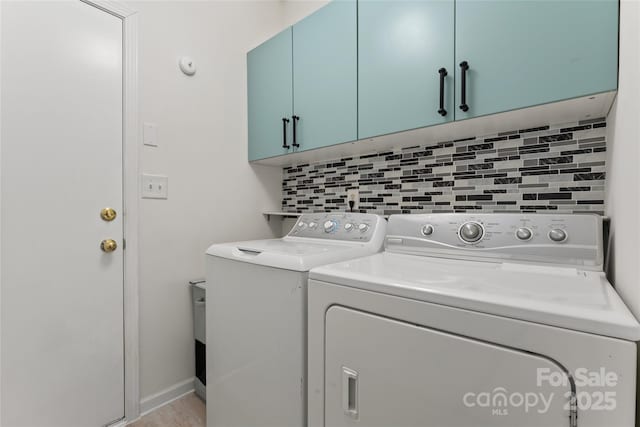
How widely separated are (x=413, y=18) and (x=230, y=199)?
1397 millimetres

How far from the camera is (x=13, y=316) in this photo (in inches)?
49.2

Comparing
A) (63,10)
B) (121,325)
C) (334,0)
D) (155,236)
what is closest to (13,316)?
(121,325)

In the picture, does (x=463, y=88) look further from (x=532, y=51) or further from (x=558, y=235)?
(x=558, y=235)

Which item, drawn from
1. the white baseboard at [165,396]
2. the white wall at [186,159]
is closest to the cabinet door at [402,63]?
the white wall at [186,159]

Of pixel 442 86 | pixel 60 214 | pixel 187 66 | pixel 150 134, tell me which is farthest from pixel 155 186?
pixel 442 86

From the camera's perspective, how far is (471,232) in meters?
1.15

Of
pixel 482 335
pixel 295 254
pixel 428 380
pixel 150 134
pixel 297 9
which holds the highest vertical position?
pixel 297 9

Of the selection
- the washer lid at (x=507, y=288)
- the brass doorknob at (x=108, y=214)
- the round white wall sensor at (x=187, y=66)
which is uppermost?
the round white wall sensor at (x=187, y=66)

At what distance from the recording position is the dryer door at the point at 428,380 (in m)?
0.60

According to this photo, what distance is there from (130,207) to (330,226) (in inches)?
39.8

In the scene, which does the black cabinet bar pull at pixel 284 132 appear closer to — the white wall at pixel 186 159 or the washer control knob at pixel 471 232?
the white wall at pixel 186 159

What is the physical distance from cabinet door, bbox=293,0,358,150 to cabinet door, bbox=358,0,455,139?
0.06 m

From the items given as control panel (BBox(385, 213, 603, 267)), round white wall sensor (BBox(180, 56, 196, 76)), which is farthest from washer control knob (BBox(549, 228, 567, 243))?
round white wall sensor (BBox(180, 56, 196, 76))

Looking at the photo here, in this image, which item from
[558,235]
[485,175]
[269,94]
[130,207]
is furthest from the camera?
[269,94]
